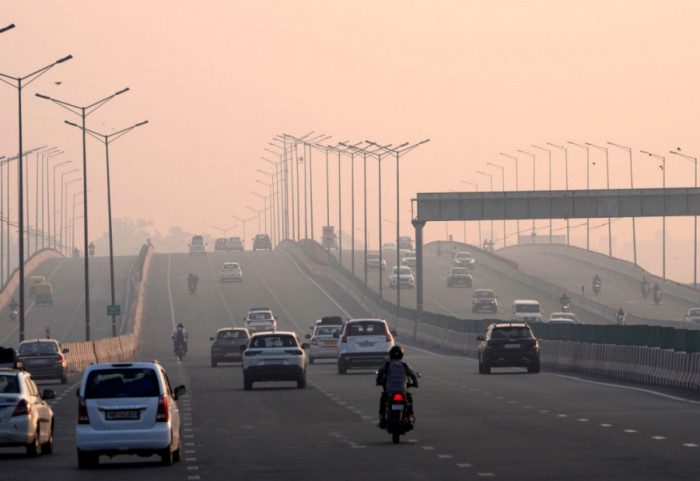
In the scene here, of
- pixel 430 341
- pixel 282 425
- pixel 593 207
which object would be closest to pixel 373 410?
pixel 282 425

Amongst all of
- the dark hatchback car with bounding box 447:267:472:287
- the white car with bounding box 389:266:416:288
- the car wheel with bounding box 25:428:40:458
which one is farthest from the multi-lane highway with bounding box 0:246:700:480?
the dark hatchback car with bounding box 447:267:472:287

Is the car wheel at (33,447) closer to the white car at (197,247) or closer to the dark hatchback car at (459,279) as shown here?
the dark hatchback car at (459,279)

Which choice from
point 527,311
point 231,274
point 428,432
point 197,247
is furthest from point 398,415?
point 197,247

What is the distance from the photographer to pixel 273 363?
1532 inches

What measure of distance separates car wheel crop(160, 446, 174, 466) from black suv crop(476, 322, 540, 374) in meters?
24.8

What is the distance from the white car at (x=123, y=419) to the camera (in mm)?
19938

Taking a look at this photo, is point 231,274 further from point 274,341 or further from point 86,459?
point 86,459

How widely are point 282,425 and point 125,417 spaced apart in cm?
743

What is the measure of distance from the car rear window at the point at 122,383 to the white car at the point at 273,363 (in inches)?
721

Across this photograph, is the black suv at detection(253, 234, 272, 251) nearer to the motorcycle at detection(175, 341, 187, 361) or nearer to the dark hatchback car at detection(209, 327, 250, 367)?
the motorcycle at detection(175, 341, 187, 361)

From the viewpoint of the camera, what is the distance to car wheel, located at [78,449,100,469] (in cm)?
2017

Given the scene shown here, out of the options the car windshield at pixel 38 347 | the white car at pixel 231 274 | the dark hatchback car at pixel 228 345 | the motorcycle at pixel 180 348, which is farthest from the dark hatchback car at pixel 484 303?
the car windshield at pixel 38 347

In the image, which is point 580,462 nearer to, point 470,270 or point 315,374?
point 315,374

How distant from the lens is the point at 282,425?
89.1 feet
